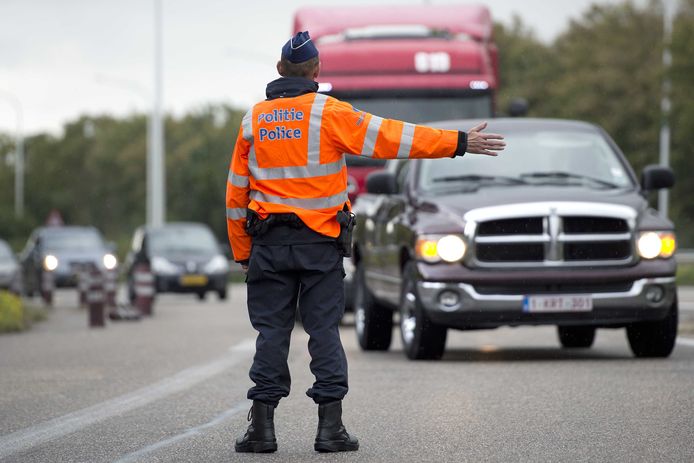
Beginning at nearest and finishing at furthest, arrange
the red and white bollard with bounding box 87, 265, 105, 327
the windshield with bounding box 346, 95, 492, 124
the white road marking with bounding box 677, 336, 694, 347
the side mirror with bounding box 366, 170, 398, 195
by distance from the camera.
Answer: the side mirror with bounding box 366, 170, 398, 195 < the white road marking with bounding box 677, 336, 694, 347 < the windshield with bounding box 346, 95, 492, 124 < the red and white bollard with bounding box 87, 265, 105, 327

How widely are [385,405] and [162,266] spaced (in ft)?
77.1

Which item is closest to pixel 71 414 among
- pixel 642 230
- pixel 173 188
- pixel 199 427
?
pixel 199 427

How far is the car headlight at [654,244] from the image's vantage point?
12.5 meters

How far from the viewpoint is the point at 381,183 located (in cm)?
1351

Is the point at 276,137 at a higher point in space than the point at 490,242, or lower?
higher

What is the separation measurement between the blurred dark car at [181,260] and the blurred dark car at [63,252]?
2608mm

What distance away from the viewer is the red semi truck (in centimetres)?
2052

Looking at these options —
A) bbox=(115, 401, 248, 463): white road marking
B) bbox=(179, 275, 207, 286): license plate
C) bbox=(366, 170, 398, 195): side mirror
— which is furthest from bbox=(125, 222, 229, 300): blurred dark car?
bbox=(115, 401, 248, 463): white road marking

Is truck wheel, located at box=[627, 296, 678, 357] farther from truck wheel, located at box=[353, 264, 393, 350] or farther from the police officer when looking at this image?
the police officer

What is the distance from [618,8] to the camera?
58.1 meters

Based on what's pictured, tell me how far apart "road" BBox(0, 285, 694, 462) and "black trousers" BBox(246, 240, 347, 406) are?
32 centimetres

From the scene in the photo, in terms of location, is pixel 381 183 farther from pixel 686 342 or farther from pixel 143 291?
pixel 143 291

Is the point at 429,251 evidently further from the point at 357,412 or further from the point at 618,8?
the point at 618,8

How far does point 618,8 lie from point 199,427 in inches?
2023
